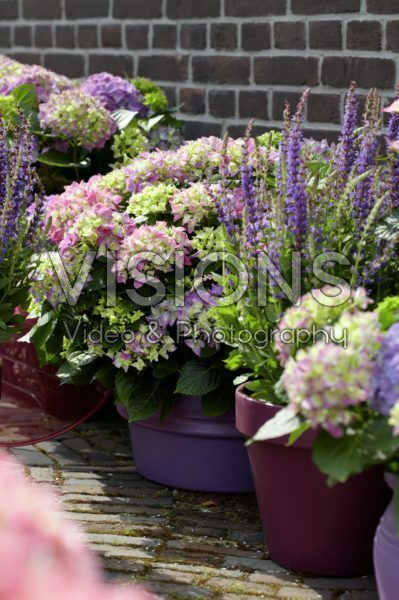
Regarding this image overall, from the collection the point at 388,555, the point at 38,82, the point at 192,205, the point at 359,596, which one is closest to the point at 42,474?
the point at 192,205

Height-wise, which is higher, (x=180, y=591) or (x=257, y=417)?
(x=257, y=417)

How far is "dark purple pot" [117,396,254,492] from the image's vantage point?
3.19m

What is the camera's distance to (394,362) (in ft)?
6.50

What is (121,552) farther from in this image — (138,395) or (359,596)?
(359,596)

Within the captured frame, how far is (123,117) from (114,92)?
0.14 metres

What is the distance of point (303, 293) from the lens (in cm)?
261

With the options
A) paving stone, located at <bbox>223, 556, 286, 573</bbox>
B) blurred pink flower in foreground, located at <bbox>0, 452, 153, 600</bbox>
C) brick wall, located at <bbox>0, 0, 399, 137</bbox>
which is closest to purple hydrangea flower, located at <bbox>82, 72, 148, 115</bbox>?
brick wall, located at <bbox>0, 0, 399, 137</bbox>

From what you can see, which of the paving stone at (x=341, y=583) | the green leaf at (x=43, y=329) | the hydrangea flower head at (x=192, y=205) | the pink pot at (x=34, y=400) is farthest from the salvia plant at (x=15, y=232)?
the paving stone at (x=341, y=583)

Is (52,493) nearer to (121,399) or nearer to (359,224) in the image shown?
(121,399)

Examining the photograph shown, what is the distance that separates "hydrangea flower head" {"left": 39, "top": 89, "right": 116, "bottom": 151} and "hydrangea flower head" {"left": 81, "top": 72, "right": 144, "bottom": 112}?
26 centimetres

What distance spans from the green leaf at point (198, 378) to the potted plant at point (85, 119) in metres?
1.17

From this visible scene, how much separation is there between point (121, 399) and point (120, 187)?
0.74 metres

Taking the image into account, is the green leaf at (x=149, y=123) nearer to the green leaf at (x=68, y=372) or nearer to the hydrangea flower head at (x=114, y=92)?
the hydrangea flower head at (x=114, y=92)

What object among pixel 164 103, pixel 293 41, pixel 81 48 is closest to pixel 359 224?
pixel 293 41
